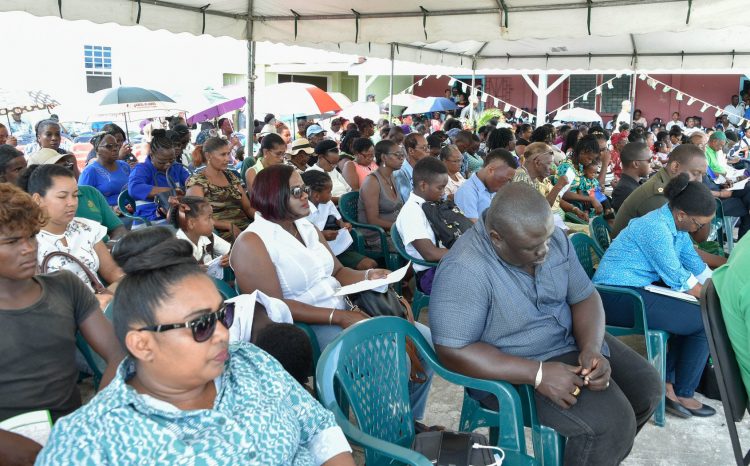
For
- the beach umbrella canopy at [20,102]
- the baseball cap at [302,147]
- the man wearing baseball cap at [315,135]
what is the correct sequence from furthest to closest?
the man wearing baseball cap at [315,135] < the beach umbrella canopy at [20,102] < the baseball cap at [302,147]

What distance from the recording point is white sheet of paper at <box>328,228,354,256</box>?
464 centimetres

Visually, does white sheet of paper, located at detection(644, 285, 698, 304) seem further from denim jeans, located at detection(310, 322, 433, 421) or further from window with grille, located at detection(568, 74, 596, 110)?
window with grille, located at detection(568, 74, 596, 110)

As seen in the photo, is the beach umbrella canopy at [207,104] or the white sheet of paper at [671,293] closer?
the white sheet of paper at [671,293]

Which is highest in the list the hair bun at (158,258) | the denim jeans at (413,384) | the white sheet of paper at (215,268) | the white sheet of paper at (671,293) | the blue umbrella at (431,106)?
the blue umbrella at (431,106)

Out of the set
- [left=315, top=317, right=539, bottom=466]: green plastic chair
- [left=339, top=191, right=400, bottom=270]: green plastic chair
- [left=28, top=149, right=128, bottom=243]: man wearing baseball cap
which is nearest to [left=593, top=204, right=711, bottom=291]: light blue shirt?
[left=315, top=317, right=539, bottom=466]: green plastic chair

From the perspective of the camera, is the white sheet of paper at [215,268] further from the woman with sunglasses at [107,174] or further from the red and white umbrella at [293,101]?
the red and white umbrella at [293,101]

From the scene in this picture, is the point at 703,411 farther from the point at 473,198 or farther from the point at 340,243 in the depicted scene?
the point at 340,243

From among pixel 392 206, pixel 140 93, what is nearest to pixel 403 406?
pixel 392 206

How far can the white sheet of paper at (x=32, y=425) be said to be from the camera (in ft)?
5.64

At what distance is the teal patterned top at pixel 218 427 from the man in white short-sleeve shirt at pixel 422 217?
7.80ft

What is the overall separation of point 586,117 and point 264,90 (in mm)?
8042

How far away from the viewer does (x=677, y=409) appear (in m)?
3.42

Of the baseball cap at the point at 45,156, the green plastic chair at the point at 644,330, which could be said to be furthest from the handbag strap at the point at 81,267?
the green plastic chair at the point at 644,330

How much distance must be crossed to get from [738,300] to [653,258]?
56.2 inches
